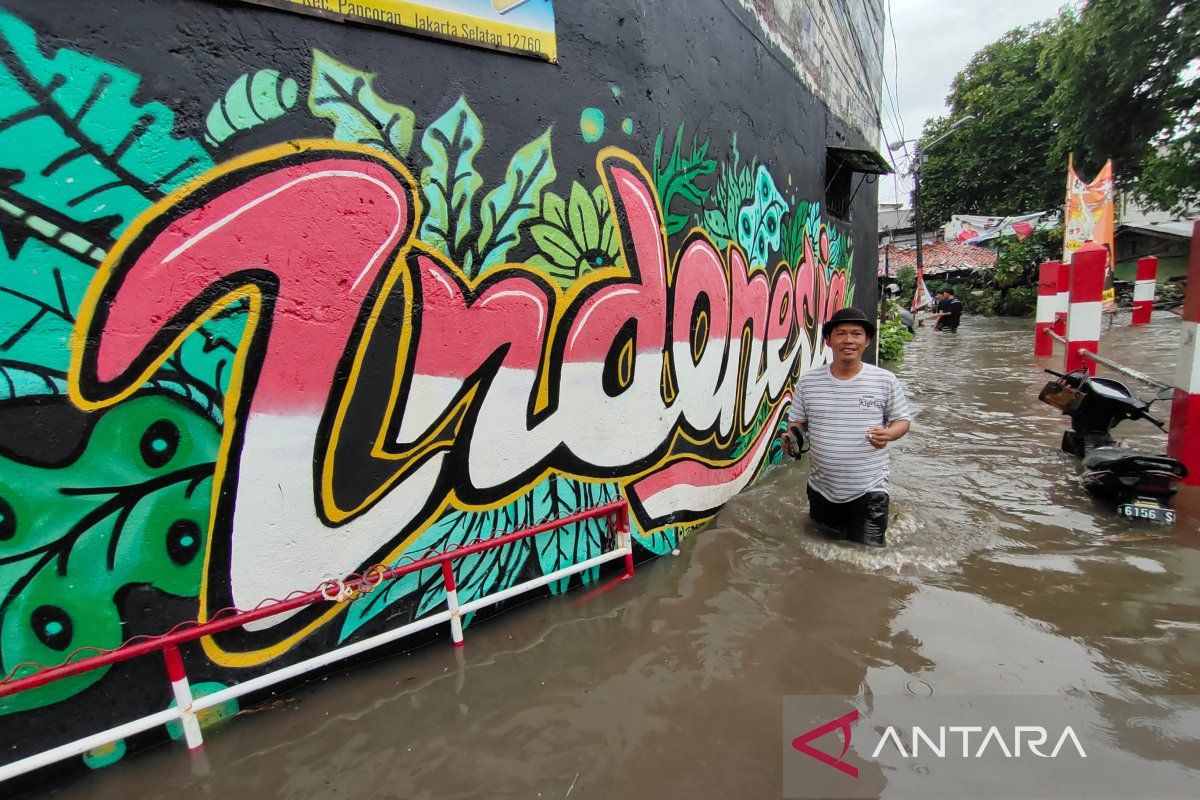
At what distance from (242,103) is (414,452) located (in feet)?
4.93

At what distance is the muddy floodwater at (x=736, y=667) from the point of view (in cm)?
206

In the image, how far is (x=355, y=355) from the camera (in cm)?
249

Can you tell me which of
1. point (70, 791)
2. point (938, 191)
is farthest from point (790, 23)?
point (938, 191)

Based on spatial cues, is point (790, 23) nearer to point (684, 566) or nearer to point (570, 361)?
point (570, 361)

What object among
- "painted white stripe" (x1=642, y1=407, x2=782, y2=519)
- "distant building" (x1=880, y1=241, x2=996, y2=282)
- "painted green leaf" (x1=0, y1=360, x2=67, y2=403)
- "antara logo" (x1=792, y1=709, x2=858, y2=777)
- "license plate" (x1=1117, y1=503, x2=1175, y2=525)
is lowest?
"antara logo" (x1=792, y1=709, x2=858, y2=777)

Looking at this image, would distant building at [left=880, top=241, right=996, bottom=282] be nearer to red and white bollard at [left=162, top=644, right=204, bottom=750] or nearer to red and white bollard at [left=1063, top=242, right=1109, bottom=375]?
red and white bollard at [left=1063, top=242, right=1109, bottom=375]

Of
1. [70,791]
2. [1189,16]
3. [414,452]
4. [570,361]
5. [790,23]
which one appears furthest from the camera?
[1189,16]

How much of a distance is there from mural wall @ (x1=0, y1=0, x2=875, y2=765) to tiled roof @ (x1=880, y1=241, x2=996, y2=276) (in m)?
31.4

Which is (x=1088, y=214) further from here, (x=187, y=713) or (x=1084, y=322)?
(x=187, y=713)

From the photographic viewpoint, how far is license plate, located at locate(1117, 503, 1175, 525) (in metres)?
3.78

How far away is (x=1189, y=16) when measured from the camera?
1511 centimetres

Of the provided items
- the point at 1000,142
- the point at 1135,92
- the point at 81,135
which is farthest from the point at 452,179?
the point at 1000,142

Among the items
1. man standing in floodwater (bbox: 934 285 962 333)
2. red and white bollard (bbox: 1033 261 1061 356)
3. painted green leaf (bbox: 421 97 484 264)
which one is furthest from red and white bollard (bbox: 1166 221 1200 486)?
man standing in floodwater (bbox: 934 285 962 333)

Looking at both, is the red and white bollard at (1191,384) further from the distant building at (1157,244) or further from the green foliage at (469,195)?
the distant building at (1157,244)
